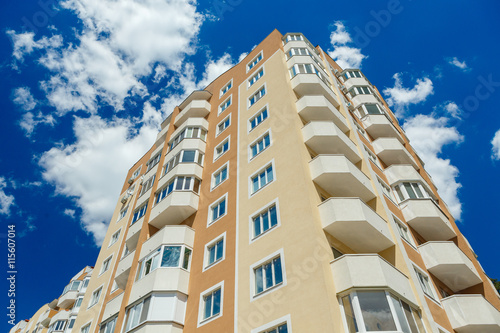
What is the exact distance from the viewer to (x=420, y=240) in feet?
80.8

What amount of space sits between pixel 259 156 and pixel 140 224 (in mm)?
13589

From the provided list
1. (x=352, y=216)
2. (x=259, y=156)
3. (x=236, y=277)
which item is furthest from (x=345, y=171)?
(x=236, y=277)

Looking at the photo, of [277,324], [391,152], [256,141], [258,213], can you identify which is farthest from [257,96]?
[277,324]

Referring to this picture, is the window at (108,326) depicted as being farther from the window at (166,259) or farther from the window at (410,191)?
the window at (410,191)

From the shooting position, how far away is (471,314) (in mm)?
18453

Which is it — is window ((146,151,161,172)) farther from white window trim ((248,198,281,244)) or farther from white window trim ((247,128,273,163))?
white window trim ((248,198,281,244))

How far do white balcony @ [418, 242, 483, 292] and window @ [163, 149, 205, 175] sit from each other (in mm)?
19296

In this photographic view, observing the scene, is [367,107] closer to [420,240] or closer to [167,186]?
[420,240]

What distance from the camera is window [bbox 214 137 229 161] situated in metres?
28.5

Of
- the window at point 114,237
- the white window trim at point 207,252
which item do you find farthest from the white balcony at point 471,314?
the window at point 114,237

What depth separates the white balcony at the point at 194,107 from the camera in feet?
116

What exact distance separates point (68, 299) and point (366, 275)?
4769 centimetres

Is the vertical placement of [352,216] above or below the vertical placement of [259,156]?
below

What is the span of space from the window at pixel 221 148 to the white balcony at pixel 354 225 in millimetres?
12580
